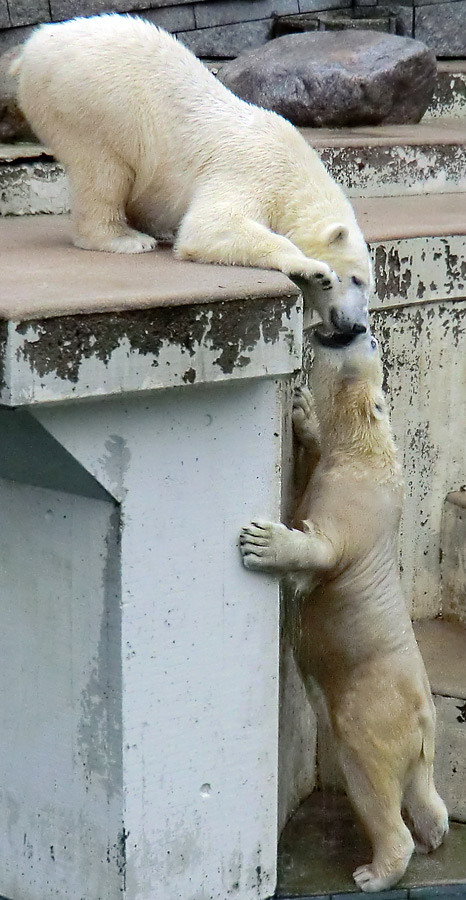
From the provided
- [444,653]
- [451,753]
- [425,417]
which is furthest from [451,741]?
[425,417]

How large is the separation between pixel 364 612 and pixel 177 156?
4.21ft

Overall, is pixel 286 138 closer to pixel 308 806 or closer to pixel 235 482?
pixel 235 482

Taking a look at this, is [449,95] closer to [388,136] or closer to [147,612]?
[388,136]

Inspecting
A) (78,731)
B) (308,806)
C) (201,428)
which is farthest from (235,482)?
(308,806)

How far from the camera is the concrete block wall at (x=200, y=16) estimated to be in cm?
648

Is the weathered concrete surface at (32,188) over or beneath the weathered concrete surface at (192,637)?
over

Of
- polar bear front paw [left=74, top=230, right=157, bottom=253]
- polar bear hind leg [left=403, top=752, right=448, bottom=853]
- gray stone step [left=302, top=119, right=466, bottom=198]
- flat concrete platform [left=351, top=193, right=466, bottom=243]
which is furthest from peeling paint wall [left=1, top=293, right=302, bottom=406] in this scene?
→ gray stone step [left=302, top=119, right=466, bottom=198]

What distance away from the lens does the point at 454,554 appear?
4.39 metres

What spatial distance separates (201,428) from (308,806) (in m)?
1.46

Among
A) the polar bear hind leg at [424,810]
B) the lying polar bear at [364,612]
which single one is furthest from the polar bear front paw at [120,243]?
the polar bear hind leg at [424,810]

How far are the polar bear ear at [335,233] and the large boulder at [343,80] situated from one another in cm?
253

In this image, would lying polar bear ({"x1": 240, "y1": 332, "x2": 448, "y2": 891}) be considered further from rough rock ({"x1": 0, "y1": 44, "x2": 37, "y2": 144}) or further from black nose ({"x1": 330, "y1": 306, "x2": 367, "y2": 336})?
rough rock ({"x1": 0, "y1": 44, "x2": 37, "y2": 144})

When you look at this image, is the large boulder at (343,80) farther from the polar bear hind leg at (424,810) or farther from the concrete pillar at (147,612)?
the polar bear hind leg at (424,810)

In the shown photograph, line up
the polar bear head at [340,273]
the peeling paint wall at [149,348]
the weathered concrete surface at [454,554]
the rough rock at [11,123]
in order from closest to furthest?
the peeling paint wall at [149,348], the polar bear head at [340,273], the weathered concrete surface at [454,554], the rough rock at [11,123]
